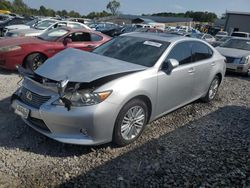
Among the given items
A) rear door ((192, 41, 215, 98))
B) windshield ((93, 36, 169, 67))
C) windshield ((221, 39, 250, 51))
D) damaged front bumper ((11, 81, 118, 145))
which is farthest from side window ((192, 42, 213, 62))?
windshield ((221, 39, 250, 51))

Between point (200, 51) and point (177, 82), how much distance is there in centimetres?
126

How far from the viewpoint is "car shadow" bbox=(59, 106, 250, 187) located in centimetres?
331

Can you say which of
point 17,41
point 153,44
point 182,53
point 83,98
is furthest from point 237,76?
point 83,98

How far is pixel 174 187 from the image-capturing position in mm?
3229

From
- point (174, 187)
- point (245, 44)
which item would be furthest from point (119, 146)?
point (245, 44)

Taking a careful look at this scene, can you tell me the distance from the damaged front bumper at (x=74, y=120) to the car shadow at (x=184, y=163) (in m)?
0.42

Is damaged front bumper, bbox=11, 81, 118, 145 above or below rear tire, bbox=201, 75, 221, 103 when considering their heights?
above

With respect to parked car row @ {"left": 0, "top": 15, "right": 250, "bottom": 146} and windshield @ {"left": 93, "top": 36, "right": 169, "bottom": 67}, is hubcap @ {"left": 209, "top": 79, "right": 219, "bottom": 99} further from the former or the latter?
windshield @ {"left": 93, "top": 36, "right": 169, "bottom": 67}

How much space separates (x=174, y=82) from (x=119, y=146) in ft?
4.69

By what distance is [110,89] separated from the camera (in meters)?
3.59

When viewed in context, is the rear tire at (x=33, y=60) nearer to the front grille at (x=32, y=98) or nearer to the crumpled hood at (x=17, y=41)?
the crumpled hood at (x=17, y=41)

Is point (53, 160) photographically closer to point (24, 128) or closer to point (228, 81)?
point (24, 128)

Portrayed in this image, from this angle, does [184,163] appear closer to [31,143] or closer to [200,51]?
[31,143]

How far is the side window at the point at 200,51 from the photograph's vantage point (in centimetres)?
533
